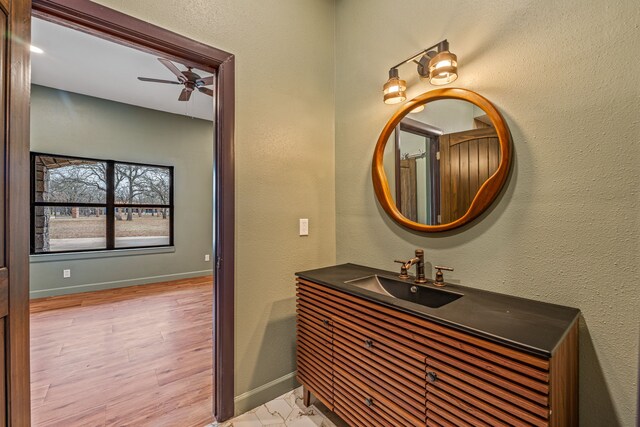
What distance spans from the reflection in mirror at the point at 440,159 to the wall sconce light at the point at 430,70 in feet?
0.44

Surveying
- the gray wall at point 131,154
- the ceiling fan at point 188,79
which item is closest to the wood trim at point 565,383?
the ceiling fan at point 188,79

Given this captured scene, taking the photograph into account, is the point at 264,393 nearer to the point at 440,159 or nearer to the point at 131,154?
the point at 440,159

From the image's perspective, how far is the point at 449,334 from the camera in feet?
3.20

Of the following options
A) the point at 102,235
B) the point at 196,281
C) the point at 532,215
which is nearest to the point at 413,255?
the point at 532,215

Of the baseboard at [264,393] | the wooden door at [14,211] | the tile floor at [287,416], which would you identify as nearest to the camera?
the wooden door at [14,211]

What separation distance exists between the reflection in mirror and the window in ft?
14.7

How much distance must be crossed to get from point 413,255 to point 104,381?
94.4 inches

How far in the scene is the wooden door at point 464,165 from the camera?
4.44ft

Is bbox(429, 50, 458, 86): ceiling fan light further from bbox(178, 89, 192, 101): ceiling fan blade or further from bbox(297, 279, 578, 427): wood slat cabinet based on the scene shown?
bbox(178, 89, 192, 101): ceiling fan blade

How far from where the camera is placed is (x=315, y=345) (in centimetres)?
161

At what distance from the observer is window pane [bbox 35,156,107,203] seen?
3.97 metres

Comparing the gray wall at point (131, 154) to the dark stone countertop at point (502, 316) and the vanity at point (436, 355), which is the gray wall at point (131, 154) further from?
the dark stone countertop at point (502, 316)

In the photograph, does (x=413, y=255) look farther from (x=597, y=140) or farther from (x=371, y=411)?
(x=597, y=140)

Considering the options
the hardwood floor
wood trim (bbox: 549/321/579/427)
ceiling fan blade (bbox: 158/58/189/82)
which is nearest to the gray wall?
the hardwood floor
